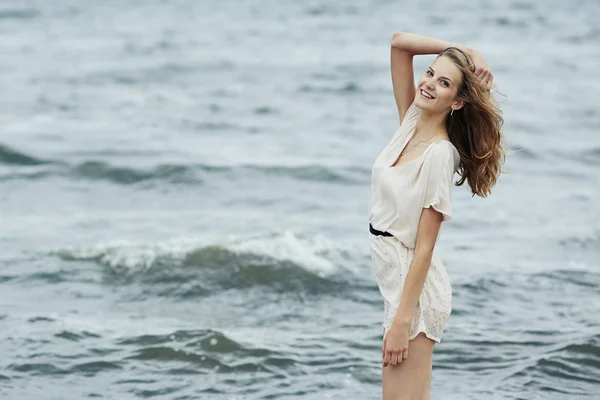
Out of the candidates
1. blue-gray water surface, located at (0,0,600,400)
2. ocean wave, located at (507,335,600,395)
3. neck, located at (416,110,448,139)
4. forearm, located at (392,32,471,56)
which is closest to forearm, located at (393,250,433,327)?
neck, located at (416,110,448,139)

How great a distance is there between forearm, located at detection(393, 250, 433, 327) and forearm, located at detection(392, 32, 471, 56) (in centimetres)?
90

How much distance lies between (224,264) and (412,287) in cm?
510

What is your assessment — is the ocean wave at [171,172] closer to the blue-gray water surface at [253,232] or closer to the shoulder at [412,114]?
the blue-gray water surface at [253,232]

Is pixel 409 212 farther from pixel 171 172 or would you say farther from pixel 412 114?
pixel 171 172

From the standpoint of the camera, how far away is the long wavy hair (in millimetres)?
4141

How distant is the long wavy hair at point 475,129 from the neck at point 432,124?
0.05 meters

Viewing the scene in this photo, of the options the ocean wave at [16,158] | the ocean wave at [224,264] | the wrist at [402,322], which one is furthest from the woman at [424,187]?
the ocean wave at [16,158]

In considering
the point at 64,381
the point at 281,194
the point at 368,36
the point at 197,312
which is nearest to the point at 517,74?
the point at 368,36

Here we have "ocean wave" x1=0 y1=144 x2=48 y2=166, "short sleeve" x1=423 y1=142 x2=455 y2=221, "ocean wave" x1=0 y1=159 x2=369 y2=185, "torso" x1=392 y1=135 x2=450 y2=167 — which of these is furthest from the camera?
"ocean wave" x1=0 y1=144 x2=48 y2=166

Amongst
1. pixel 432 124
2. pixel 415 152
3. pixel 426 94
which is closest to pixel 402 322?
pixel 415 152

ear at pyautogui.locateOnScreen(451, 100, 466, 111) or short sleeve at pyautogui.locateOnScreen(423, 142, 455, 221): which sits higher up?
ear at pyautogui.locateOnScreen(451, 100, 466, 111)

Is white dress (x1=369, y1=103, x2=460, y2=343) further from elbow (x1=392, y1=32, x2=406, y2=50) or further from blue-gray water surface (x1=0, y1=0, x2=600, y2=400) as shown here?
blue-gray water surface (x1=0, y1=0, x2=600, y2=400)

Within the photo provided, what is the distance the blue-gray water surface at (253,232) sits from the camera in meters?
6.84

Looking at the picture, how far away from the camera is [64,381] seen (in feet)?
21.6
